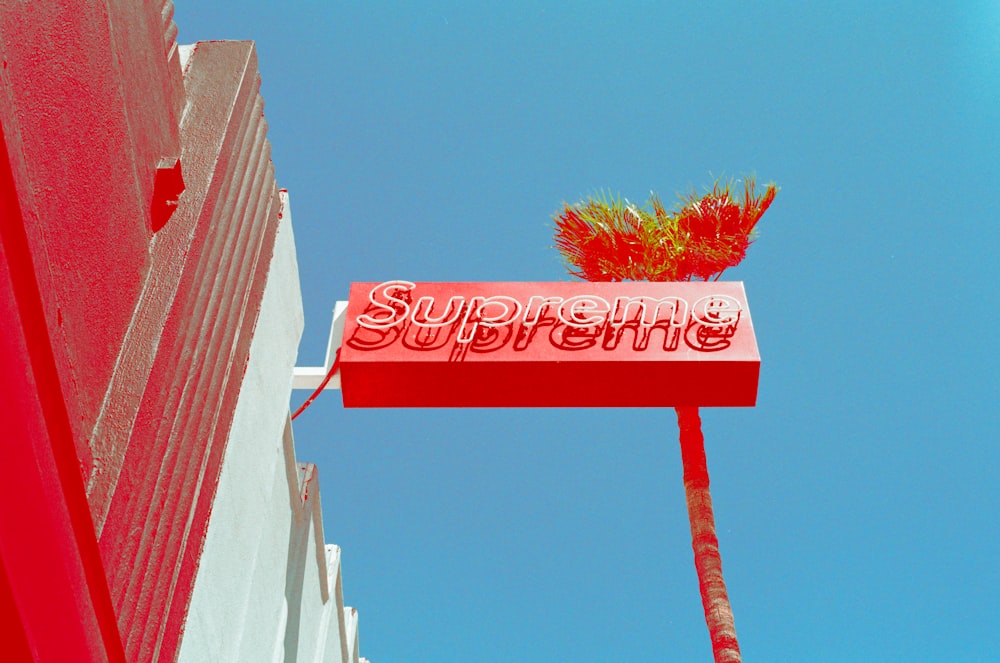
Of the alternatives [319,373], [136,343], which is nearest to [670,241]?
[319,373]

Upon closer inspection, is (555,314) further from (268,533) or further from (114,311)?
(114,311)

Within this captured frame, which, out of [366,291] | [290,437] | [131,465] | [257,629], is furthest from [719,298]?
[131,465]

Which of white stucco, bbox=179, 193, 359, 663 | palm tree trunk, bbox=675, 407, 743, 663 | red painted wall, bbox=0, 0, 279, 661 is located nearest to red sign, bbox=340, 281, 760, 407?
white stucco, bbox=179, 193, 359, 663

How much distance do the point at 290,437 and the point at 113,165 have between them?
12.5 ft

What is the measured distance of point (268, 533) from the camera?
23.2 feet

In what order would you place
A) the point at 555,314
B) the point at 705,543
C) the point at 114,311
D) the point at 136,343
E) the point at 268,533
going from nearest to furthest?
1. the point at 114,311
2. the point at 136,343
3. the point at 268,533
4. the point at 555,314
5. the point at 705,543

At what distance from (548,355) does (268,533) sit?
3.06 meters

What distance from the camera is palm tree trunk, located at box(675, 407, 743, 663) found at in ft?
39.2

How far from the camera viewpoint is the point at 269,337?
7.14 metres

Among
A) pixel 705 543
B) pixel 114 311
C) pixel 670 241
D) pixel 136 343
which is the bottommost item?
pixel 705 543

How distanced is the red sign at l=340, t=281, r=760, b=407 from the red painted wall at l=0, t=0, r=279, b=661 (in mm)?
2776

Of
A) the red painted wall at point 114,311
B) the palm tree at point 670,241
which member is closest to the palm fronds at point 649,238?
the palm tree at point 670,241

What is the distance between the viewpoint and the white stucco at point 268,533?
18.0 feet

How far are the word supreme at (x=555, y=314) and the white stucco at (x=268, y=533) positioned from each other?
1471 millimetres
